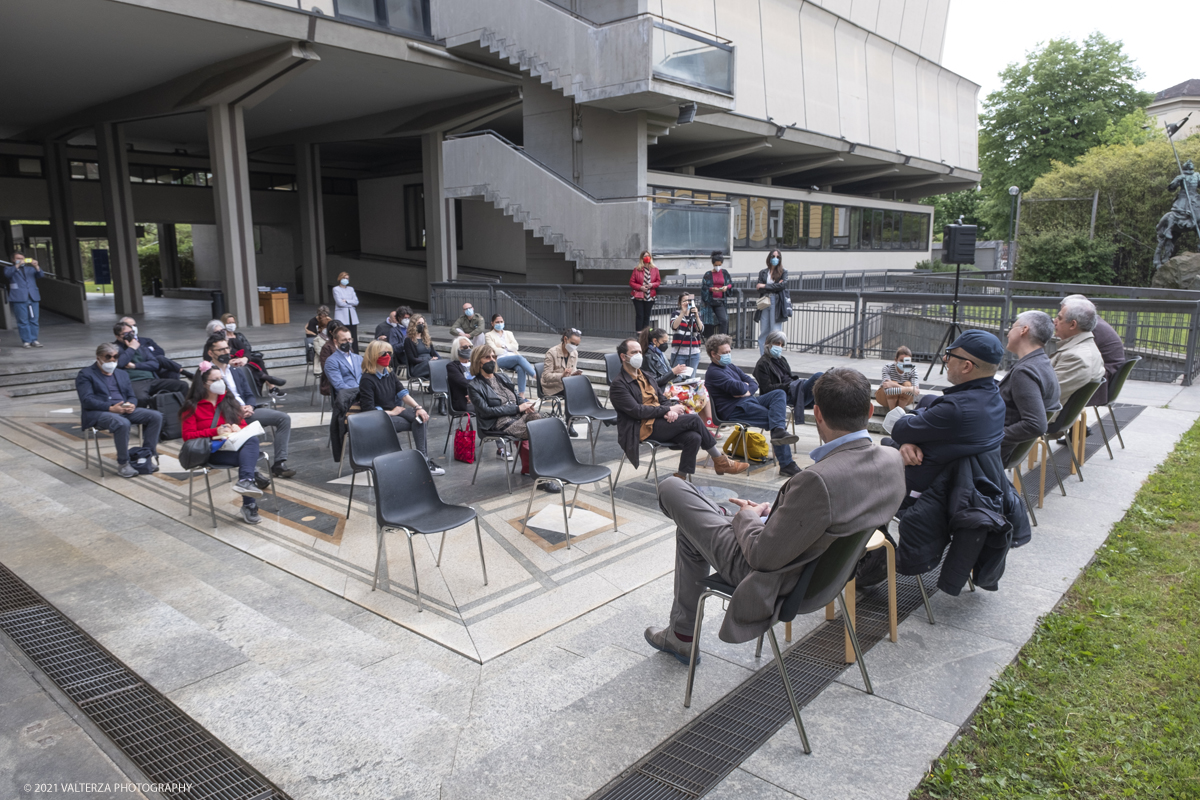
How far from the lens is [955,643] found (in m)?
3.91

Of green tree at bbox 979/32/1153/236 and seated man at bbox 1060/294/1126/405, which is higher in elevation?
green tree at bbox 979/32/1153/236

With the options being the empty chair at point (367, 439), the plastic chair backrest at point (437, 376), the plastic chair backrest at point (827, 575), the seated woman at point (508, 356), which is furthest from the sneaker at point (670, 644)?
the seated woman at point (508, 356)

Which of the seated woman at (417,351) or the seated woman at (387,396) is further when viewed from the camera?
the seated woman at (417,351)

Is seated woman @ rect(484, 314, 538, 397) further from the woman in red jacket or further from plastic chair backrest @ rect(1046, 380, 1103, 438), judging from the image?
plastic chair backrest @ rect(1046, 380, 1103, 438)

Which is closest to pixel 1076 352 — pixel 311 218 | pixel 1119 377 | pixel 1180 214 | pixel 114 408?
pixel 1119 377

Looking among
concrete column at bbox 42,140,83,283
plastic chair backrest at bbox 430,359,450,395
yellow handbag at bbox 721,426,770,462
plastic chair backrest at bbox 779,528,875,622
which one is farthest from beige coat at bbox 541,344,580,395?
concrete column at bbox 42,140,83,283

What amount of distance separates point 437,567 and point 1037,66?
44.0 meters

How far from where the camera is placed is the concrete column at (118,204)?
2116 cm

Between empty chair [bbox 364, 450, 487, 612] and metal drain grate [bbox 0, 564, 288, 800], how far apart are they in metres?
1.37

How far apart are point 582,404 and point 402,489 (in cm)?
338

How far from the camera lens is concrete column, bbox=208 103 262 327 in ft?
59.6

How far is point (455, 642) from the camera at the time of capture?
13.2 ft

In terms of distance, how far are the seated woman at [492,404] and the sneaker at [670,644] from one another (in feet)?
10.2

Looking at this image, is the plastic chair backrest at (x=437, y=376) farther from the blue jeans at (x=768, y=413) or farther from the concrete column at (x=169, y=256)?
the concrete column at (x=169, y=256)
